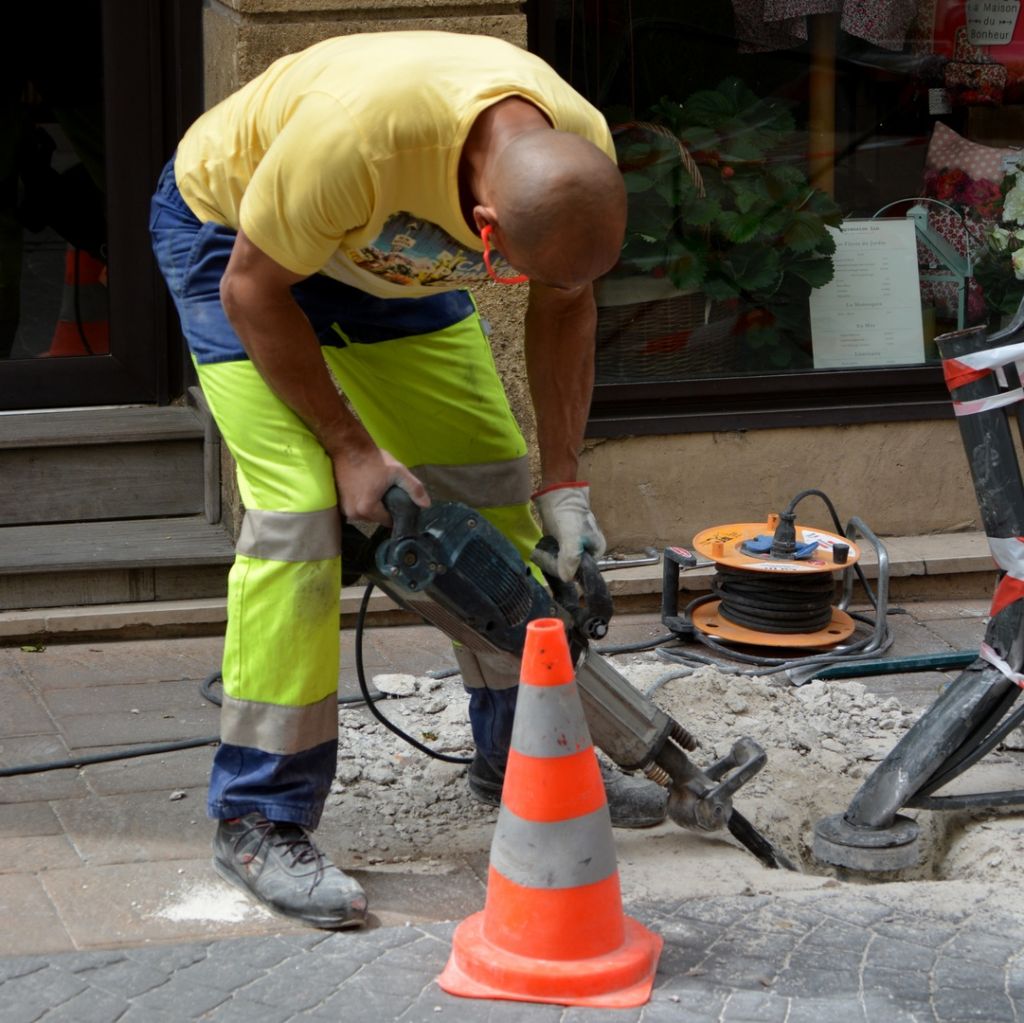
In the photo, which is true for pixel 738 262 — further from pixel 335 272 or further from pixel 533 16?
pixel 335 272

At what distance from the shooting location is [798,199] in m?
5.80

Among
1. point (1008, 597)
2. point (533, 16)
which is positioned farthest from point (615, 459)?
point (1008, 597)

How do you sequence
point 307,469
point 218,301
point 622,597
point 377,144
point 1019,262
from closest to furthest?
point 377,144
point 307,469
point 218,301
point 622,597
point 1019,262

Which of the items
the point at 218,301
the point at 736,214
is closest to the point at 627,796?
the point at 218,301

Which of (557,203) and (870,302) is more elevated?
(557,203)

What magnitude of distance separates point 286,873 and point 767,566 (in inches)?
80.4

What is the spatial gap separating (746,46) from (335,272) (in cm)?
275

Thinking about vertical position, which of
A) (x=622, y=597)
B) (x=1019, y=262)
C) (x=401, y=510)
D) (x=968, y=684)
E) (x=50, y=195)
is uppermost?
(x=50, y=195)

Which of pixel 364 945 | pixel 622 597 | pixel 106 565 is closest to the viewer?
pixel 364 945

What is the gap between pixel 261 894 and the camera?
3346mm

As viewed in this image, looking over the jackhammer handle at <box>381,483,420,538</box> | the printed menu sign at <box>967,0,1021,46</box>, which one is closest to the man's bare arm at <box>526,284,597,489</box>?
the jackhammer handle at <box>381,483,420,538</box>

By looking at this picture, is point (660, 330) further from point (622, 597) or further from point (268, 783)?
point (268, 783)

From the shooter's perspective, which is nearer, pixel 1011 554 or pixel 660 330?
pixel 1011 554

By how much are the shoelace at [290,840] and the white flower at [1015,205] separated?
3651 mm
